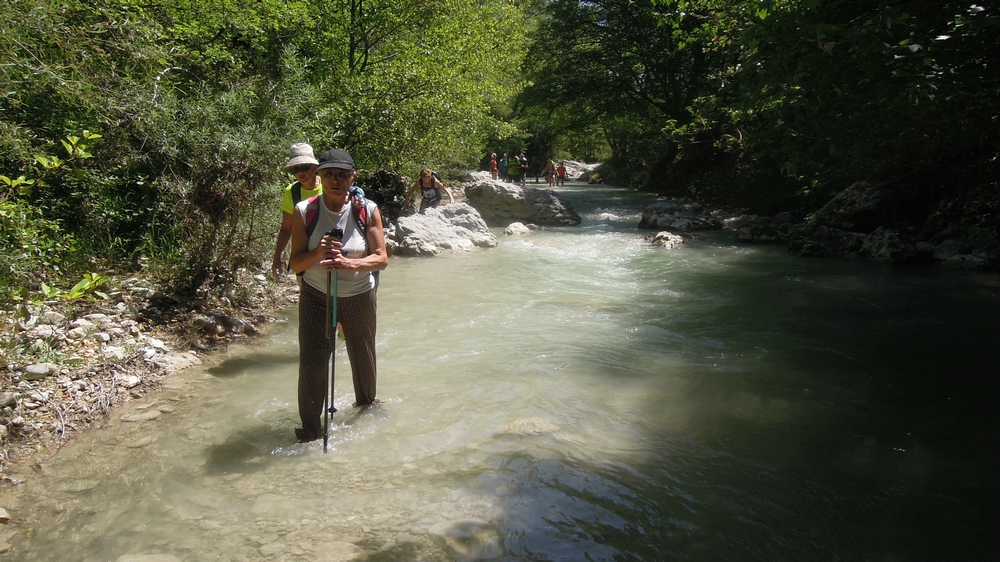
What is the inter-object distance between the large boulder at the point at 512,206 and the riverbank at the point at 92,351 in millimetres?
12332

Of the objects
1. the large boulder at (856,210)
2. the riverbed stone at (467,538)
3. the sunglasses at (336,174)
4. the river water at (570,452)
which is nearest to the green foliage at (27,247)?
the river water at (570,452)

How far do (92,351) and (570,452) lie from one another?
3.97 metres

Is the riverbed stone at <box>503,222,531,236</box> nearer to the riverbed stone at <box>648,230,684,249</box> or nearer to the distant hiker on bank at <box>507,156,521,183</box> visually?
the riverbed stone at <box>648,230,684,249</box>

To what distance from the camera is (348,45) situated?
1238 cm

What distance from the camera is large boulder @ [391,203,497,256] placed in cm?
1277

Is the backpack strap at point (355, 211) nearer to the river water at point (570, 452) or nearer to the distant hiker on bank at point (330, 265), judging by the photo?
the distant hiker on bank at point (330, 265)

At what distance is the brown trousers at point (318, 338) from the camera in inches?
164

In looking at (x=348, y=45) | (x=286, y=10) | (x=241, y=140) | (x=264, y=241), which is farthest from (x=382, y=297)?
(x=348, y=45)

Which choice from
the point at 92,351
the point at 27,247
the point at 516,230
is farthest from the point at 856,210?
the point at 27,247

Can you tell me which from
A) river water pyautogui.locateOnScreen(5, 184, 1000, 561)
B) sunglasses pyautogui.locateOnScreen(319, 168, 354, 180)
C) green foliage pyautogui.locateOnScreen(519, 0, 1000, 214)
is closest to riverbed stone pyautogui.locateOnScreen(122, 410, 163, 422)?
→ river water pyautogui.locateOnScreen(5, 184, 1000, 561)

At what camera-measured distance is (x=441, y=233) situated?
1353 centimetres

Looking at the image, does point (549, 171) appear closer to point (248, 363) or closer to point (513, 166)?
point (513, 166)

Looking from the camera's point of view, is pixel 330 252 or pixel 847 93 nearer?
pixel 330 252

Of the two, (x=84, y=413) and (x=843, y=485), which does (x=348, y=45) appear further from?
(x=843, y=485)
